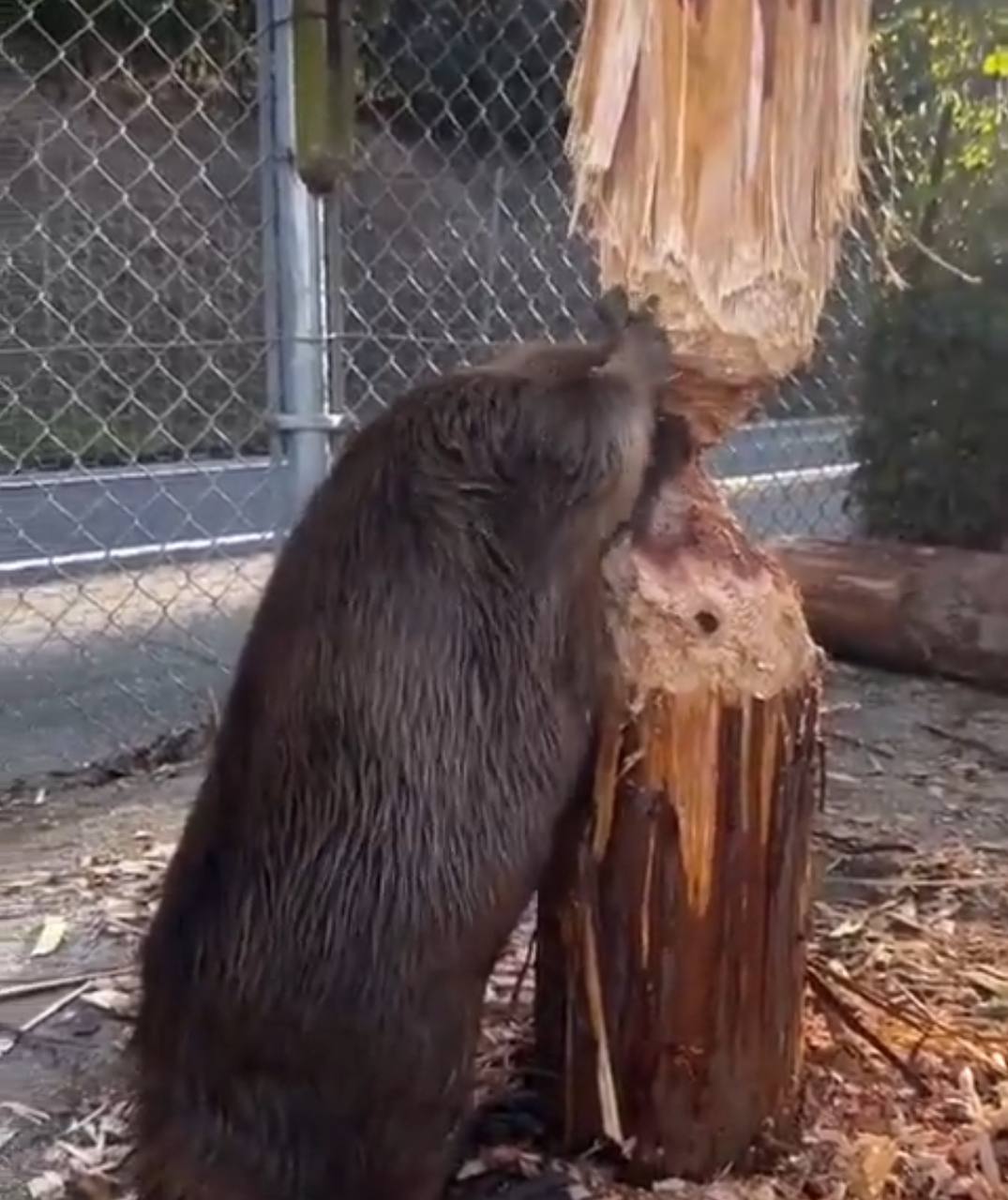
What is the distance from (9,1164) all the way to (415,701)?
744 millimetres

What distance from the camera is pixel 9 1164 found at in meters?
1.97

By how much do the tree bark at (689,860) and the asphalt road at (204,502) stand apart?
3.55m

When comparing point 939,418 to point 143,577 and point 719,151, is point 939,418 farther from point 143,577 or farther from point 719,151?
point 719,151

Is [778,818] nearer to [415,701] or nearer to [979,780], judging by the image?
[415,701]

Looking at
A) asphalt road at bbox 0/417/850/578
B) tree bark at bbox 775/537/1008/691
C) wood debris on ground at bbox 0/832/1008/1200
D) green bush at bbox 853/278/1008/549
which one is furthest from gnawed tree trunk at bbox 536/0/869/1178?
asphalt road at bbox 0/417/850/578

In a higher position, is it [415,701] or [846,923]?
[415,701]

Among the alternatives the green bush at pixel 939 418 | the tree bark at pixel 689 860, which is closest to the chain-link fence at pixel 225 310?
the green bush at pixel 939 418

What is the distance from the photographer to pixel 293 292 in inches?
118

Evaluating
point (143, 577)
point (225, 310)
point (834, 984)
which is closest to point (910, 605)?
point (143, 577)

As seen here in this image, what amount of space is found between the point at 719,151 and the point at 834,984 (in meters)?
1.02

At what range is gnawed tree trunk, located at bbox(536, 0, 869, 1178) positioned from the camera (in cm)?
180

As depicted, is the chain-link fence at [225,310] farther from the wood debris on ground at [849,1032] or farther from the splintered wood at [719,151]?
the wood debris on ground at [849,1032]

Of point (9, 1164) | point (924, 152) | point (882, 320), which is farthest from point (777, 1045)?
point (924, 152)

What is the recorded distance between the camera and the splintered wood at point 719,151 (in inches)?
70.6
